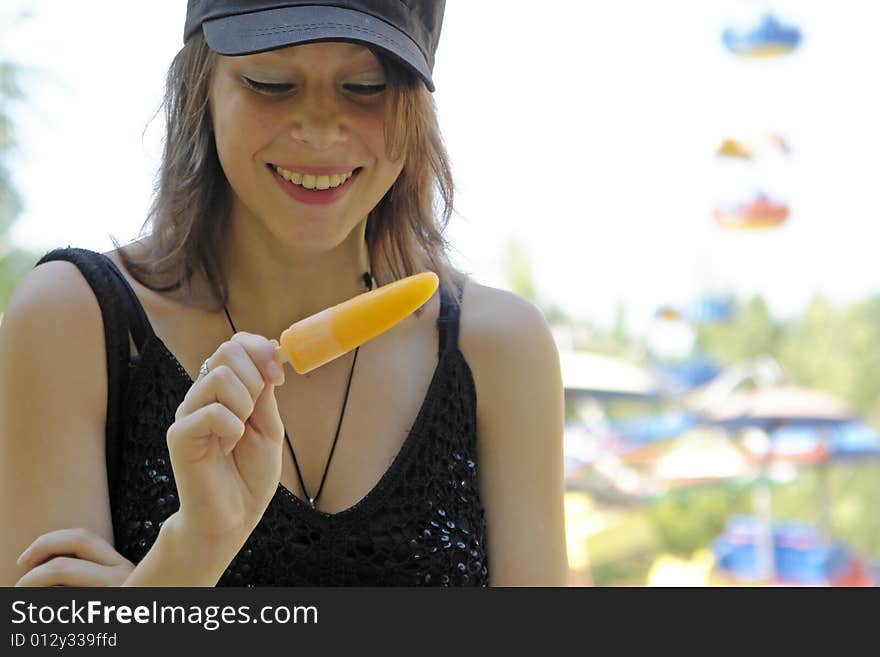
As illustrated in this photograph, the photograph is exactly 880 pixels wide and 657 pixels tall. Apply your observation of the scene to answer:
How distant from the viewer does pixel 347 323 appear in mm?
1408

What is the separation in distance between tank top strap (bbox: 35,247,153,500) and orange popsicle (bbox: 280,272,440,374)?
43cm

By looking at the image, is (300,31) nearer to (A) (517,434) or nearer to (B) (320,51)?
(B) (320,51)

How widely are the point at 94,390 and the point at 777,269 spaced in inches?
479

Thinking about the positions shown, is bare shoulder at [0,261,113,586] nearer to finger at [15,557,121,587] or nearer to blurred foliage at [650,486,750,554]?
finger at [15,557,121,587]

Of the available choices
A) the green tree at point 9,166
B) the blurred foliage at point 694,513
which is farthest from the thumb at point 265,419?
→ the blurred foliage at point 694,513

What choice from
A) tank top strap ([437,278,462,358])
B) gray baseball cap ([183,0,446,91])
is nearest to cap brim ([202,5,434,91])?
gray baseball cap ([183,0,446,91])

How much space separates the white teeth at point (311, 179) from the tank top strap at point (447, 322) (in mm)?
358

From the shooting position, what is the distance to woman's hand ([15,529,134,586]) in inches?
54.1

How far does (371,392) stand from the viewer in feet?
6.32

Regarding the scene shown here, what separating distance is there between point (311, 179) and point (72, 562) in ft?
2.03

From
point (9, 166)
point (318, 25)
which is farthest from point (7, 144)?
point (318, 25)

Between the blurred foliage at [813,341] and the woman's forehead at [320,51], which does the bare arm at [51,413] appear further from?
the blurred foliage at [813,341]

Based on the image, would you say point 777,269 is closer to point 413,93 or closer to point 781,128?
point 781,128

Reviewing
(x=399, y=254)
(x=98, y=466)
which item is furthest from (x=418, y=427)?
(x=98, y=466)
